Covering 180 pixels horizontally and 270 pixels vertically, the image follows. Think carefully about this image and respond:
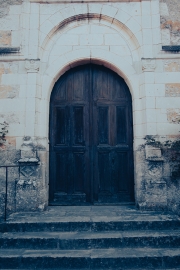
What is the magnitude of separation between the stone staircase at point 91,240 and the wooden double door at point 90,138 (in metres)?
0.71

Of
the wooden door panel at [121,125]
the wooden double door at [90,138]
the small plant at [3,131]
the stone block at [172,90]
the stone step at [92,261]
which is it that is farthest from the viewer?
the wooden door panel at [121,125]

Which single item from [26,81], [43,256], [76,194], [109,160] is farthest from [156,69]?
[43,256]

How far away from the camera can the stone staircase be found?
2.93m

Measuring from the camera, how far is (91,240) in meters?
3.23

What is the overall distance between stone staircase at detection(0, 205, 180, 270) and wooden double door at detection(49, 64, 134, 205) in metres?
0.71

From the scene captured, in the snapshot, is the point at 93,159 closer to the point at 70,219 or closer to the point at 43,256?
the point at 70,219

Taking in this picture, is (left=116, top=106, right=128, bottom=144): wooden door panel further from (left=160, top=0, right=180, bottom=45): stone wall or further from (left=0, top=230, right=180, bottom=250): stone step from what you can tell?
(left=0, top=230, right=180, bottom=250): stone step

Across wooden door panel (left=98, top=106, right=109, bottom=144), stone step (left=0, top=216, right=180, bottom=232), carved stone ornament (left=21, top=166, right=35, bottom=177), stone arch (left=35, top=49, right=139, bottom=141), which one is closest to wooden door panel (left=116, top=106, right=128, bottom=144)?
Result: wooden door panel (left=98, top=106, right=109, bottom=144)

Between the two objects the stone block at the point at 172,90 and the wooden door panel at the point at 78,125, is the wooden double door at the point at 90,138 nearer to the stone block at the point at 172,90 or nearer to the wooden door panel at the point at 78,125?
the wooden door panel at the point at 78,125

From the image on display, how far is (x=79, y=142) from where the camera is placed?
4.75m

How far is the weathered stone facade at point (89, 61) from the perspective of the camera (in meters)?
4.19

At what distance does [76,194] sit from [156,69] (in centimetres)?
298

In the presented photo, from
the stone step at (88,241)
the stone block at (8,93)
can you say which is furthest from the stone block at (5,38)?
the stone step at (88,241)

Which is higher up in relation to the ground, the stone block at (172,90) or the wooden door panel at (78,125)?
the stone block at (172,90)
